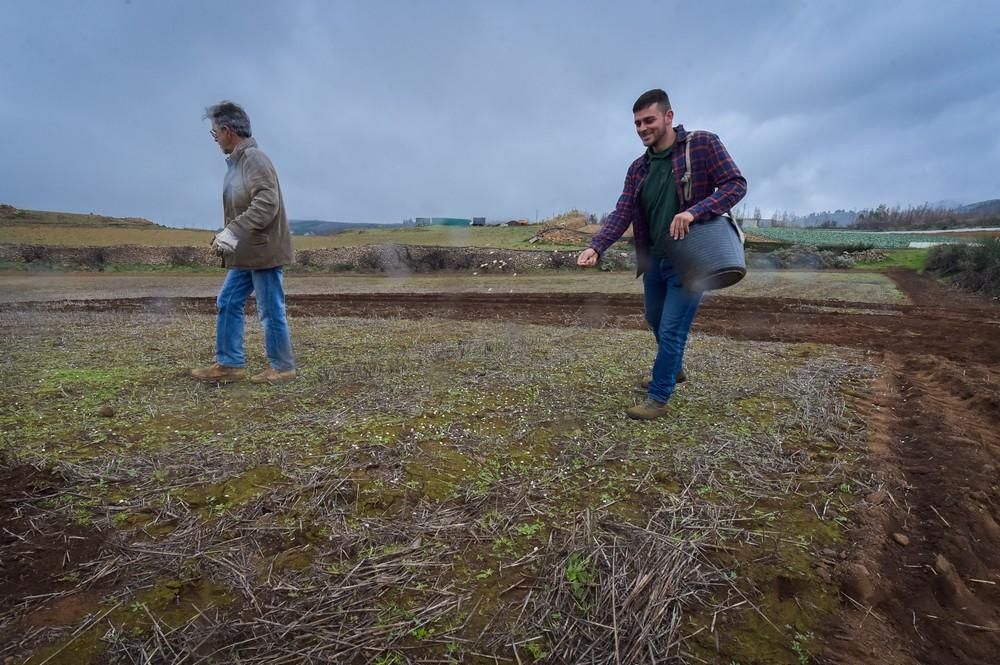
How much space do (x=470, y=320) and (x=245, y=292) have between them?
4.96 meters

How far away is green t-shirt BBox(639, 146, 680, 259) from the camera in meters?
3.36

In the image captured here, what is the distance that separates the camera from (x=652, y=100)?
3.25 meters

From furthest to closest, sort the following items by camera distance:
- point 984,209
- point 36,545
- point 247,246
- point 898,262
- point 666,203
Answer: point 984,209
point 898,262
point 247,246
point 666,203
point 36,545

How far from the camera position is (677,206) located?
3355 millimetres

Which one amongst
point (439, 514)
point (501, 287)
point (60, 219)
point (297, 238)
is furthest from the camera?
point (60, 219)

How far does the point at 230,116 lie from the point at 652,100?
309cm

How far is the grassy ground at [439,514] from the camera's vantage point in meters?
1.67

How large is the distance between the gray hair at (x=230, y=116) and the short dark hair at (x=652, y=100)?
115 inches

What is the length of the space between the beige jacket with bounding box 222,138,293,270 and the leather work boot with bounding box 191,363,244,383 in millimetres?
879

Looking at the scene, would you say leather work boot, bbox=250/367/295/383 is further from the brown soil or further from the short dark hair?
the short dark hair

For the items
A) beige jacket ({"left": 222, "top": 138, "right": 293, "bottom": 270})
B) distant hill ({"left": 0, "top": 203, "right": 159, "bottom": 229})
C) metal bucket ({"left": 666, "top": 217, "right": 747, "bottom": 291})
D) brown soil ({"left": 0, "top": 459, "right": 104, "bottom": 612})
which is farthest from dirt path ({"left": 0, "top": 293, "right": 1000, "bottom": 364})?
distant hill ({"left": 0, "top": 203, "right": 159, "bottom": 229})

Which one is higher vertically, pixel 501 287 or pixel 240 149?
pixel 240 149

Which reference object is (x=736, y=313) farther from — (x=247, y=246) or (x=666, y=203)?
(x=247, y=246)

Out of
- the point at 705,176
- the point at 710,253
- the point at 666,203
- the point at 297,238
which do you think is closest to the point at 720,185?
the point at 705,176
